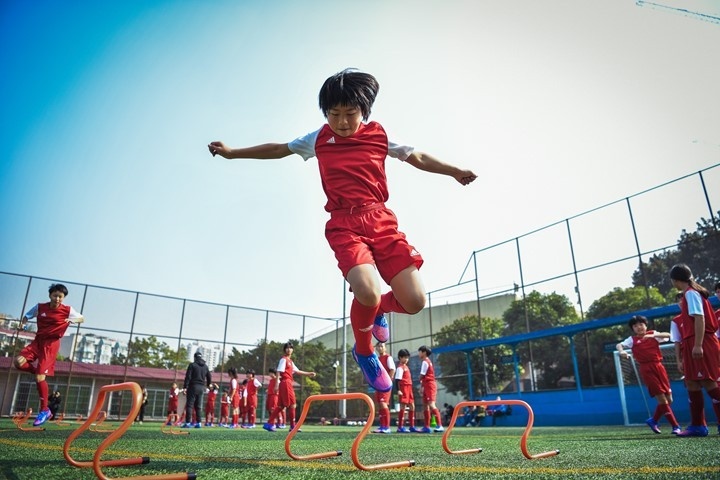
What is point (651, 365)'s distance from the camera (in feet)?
23.5

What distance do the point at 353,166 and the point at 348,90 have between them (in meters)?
0.52

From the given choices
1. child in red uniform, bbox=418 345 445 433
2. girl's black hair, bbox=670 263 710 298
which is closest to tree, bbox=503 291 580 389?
child in red uniform, bbox=418 345 445 433

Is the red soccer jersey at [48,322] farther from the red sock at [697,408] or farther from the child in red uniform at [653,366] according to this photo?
the child in red uniform at [653,366]

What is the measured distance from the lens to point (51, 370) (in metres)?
7.20

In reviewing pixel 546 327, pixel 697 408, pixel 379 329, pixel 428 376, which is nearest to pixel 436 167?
pixel 379 329

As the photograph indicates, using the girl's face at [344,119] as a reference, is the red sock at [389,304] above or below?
below

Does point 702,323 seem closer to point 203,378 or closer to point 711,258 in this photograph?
point 203,378

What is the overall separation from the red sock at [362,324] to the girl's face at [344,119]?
4.00 ft

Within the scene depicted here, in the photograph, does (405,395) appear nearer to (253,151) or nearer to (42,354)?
(42,354)

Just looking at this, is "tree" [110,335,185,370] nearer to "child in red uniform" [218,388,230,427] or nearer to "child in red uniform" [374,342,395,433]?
"child in red uniform" [218,388,230,427]

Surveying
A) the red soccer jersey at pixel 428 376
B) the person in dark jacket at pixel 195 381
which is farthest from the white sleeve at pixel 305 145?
the person in dark jacket at pixel 195 381

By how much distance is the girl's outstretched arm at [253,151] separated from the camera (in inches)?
139

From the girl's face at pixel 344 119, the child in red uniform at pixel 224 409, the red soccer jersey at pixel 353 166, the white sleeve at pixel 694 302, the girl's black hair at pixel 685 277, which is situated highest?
the girl's face at pixel 344 119

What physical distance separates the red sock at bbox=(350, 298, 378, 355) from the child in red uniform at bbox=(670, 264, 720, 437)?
4067 mm
